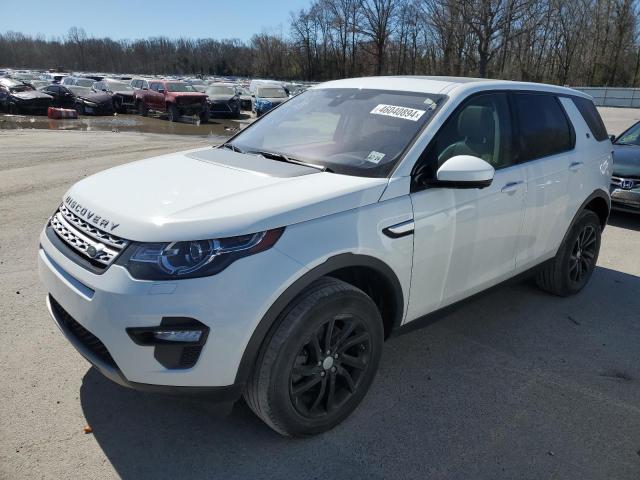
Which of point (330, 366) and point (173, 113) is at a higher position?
point (173, 113)

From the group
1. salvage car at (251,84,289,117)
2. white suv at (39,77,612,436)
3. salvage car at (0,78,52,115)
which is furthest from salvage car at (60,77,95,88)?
white suv at (39,77,612,436)

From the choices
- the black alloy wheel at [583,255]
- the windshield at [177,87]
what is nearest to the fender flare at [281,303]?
the black alloy wheel at [583,255]

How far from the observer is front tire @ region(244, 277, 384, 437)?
2385 mm

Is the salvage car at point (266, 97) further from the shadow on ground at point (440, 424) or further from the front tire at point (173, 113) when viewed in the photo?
the shadow on ground at point (440, 424)

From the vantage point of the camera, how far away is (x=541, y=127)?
392 cm

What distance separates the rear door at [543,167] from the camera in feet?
12.2

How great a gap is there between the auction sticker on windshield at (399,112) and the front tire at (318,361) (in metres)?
1.18

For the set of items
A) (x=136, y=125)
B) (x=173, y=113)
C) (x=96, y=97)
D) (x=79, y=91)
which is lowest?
(x=136, y=125)

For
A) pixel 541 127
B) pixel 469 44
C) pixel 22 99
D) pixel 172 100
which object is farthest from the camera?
pixel 469 44

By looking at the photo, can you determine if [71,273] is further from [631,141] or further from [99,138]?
[99,138]

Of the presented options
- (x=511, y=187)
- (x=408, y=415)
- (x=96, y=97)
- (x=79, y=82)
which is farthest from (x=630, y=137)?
(x=79, y=82)

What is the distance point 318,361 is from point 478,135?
1.89 m

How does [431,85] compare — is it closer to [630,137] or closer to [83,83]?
[630,137]

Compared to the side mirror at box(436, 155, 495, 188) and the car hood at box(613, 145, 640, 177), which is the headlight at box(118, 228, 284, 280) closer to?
the side mirror at box(436, 155, 495, 188)
